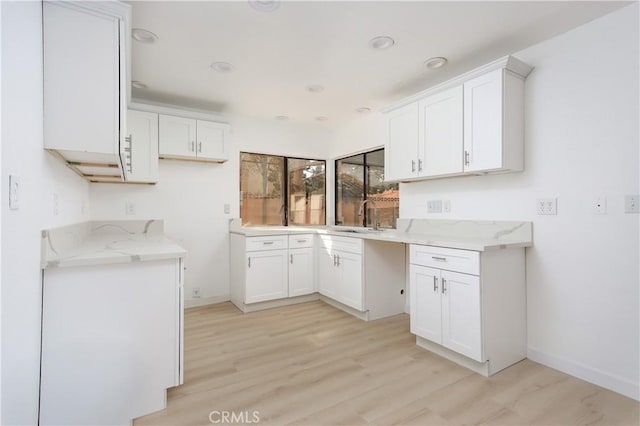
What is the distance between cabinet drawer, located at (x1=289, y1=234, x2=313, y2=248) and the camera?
372 cm

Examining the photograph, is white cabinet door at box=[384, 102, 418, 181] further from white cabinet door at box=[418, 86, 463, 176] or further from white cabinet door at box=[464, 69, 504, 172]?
white cabinet door at box=[464, 69, 504, 172]

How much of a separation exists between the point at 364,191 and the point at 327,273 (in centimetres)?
124

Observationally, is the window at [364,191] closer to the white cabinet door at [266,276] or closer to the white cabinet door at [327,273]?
the white cabinet door at [327,273]

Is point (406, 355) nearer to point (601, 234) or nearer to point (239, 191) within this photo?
point (601, 234)

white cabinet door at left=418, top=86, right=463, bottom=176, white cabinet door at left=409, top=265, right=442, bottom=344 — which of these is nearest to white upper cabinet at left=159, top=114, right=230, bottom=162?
white cabinet door at left=418, top=86, right=463, bottom=176

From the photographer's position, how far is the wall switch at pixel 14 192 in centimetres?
114

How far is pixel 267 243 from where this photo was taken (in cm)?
355

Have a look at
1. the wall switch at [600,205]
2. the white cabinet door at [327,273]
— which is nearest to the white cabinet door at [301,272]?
the white cabinet door at [327,273]

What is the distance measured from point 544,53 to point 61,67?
9.88 ft

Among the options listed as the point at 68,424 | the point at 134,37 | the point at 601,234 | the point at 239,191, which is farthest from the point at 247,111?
the point at 601,234

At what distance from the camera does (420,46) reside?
234 centimetres

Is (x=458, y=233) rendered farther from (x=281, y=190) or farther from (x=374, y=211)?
(x=281, y=190)

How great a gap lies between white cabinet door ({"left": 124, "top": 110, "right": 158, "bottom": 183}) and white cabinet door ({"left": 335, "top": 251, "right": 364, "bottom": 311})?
213 cm

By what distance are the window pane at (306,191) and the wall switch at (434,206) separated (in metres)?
1.87
